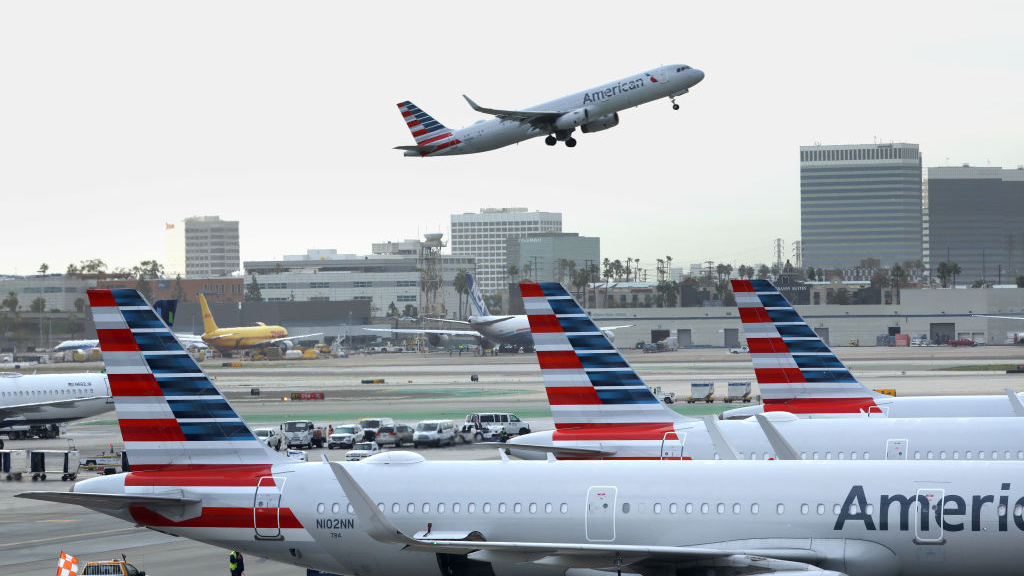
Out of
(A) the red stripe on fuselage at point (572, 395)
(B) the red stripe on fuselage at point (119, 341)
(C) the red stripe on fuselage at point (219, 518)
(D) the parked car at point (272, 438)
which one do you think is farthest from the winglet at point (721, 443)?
(D) the parked car at point (272, 438)

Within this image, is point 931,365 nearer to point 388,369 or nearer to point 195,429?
point 388,369

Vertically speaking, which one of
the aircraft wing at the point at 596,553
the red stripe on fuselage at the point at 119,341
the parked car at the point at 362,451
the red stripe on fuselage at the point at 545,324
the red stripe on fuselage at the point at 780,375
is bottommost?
the parked car at the point at 362,451

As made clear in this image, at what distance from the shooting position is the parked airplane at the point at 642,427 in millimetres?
34594

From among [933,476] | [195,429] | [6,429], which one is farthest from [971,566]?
[6,429]

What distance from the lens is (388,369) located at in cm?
17788

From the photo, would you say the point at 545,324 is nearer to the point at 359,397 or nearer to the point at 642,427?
the point at 642,427

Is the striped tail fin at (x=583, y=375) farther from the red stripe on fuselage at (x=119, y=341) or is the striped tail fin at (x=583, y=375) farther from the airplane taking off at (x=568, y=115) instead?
the airplane taking off at (x=568, y=115)

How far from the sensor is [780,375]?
46.3 m

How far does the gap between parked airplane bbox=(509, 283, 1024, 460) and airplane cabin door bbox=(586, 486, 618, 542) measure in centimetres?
802

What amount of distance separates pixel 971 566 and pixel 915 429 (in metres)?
12.0

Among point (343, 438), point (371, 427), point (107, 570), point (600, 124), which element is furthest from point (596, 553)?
point (371, 427)

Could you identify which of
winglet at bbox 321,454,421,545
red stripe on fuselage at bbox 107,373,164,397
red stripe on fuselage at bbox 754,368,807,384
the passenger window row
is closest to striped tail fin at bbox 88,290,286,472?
red stripe on fuselage at bbox 107,373,164,397

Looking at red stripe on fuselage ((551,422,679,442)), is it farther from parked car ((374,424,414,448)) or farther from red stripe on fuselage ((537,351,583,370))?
parked car ((374,424,414,448))

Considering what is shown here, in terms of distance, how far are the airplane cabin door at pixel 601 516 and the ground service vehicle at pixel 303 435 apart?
5269 centimetres
